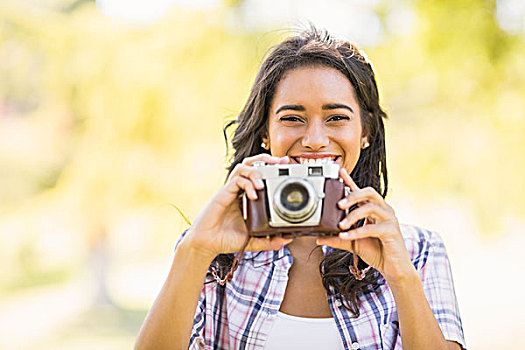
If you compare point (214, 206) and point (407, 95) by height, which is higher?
point (407, 95)

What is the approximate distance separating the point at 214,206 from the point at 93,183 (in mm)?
4177

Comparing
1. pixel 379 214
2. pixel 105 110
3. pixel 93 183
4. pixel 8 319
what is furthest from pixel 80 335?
pixel 379 214

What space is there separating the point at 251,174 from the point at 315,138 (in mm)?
353

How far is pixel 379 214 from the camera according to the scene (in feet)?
6.26

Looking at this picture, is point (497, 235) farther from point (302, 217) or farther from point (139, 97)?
point (302, 217)

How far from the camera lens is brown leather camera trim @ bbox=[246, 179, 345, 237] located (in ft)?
5.92

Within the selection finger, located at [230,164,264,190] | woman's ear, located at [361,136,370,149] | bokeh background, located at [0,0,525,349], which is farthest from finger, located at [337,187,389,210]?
bokeh background, located at [0,0,525,349]

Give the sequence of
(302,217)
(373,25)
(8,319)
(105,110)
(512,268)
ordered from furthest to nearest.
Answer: (8,319) < (512,268) < (105,110) < (373,25) < (302,217)

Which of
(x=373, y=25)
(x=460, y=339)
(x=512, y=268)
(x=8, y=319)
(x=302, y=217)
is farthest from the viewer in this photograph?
(x=8, y=319)

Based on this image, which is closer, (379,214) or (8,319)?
(379,214)

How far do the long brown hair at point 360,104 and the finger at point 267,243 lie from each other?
0.34 meters

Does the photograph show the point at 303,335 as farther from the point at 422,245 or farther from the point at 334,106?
the point at 334,106

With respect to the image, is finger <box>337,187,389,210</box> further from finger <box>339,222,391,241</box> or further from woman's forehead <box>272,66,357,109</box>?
woman's forehead <box>272,66,357,109</box>

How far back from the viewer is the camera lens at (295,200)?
1.78 meters
